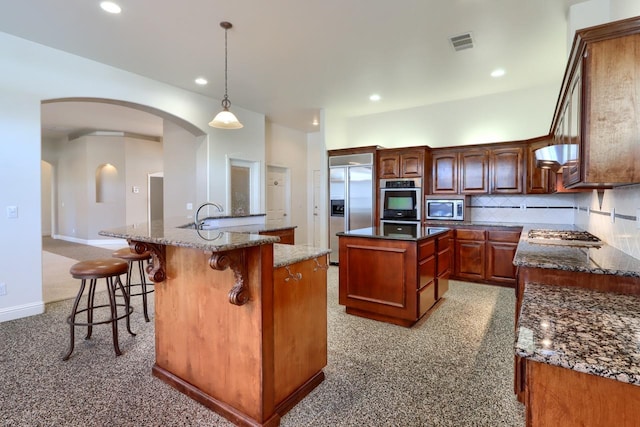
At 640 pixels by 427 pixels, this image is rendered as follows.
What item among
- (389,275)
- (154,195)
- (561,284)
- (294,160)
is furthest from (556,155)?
(154,195)

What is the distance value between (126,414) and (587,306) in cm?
240

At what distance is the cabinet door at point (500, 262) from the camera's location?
178 inches

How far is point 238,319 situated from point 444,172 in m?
4.52

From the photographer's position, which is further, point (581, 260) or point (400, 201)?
point (400, 201)

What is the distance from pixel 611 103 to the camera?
155 centimetres

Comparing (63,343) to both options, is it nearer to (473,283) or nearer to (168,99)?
(168,99)

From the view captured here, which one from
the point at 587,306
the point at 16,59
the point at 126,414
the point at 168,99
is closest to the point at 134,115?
the point at 168,99

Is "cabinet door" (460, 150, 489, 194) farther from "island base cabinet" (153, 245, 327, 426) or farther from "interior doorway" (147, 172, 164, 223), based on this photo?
"interior doorway" (147, 172, 164, 223)

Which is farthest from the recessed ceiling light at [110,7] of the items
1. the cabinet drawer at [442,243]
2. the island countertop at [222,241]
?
the cabinet drawer at [442,243]

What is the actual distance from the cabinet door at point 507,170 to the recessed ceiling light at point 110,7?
16.4 feet

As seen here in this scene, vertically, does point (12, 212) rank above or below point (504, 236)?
above

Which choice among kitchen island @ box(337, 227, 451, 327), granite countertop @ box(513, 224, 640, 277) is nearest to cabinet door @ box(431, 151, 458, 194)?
kitchen island @ box(337, 227, 451, 327)

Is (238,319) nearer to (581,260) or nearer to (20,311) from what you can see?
(581,260)

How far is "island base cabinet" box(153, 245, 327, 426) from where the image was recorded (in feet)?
5.54
